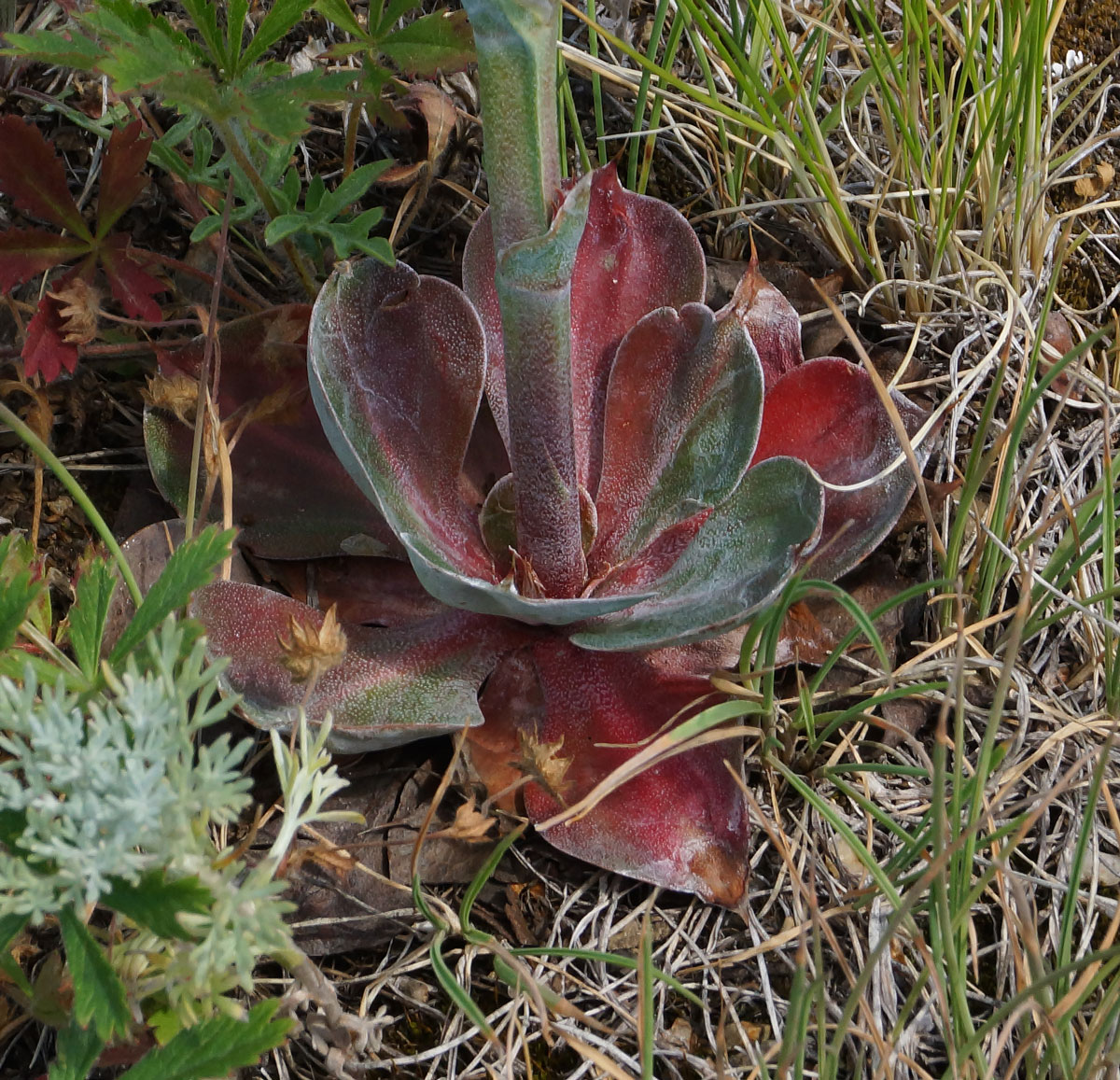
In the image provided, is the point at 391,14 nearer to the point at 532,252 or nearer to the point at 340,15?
the point at 340,15

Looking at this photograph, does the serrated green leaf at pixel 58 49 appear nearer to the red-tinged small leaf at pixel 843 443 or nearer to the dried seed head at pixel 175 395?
the dried seed head at pixel 175 395

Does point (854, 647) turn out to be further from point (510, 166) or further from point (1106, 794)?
point (510, 166)

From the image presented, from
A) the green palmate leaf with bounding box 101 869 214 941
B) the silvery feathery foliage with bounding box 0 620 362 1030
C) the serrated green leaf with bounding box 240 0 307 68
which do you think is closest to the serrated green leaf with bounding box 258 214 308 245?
the serrated green leaf with bounding box 240 0 307 68

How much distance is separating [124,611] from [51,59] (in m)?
0.72

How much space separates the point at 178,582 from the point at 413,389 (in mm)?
588

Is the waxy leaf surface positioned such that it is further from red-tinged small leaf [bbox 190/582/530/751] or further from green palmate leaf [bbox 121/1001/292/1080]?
green palmate leaf [bbox 121/1001/292/1080]

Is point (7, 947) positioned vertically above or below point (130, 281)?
below

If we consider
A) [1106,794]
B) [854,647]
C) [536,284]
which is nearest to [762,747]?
[854,647]

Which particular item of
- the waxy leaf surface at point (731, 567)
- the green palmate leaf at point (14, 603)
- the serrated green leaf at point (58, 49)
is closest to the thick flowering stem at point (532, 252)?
the waxy leaf surface at point (731, 567)

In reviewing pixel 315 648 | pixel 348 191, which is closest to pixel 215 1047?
pixel 315 648

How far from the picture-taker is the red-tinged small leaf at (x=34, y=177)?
1.56m

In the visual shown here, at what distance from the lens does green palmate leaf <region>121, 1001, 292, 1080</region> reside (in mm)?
1014

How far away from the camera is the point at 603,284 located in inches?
68.4

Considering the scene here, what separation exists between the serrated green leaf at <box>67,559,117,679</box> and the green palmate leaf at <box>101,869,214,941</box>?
27 cm
